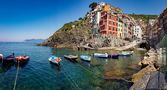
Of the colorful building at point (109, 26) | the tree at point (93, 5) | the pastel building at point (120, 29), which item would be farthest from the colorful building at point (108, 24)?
the tree at point (93, 5)

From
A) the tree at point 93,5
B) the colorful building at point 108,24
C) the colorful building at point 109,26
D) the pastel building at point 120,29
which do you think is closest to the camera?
the colorful building at point 108,24

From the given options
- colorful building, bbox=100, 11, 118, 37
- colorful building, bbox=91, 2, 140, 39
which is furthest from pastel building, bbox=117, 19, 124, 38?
colorful building, bbox=100, 11, 118, 37

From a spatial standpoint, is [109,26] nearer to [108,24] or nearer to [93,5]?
[108,24]

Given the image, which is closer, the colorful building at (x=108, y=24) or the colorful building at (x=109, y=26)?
the colorful building at (x=108, y=24)

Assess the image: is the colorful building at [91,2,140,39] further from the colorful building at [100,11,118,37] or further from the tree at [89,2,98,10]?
the tree at [89,2,98,10]

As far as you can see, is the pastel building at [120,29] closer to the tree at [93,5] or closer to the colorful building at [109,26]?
the colorful building at [109,26]

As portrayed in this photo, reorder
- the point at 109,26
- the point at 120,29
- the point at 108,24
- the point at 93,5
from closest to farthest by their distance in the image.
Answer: the point at 108,24 → the point at 109,26 → the point at 120,29 → the point at 93,5

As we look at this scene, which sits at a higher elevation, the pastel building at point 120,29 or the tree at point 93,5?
the tree at point 93,5

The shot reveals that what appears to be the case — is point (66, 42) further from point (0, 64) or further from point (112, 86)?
point (112, 86)

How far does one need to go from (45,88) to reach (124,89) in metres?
12.2

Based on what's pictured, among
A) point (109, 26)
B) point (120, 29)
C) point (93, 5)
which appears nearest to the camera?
point (109, 26)

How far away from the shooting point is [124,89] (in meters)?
26.9

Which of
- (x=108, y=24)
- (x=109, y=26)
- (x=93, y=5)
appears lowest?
(x=109, y=26)

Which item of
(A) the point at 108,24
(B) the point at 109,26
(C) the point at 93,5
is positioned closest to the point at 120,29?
(B) the point at 109,26
